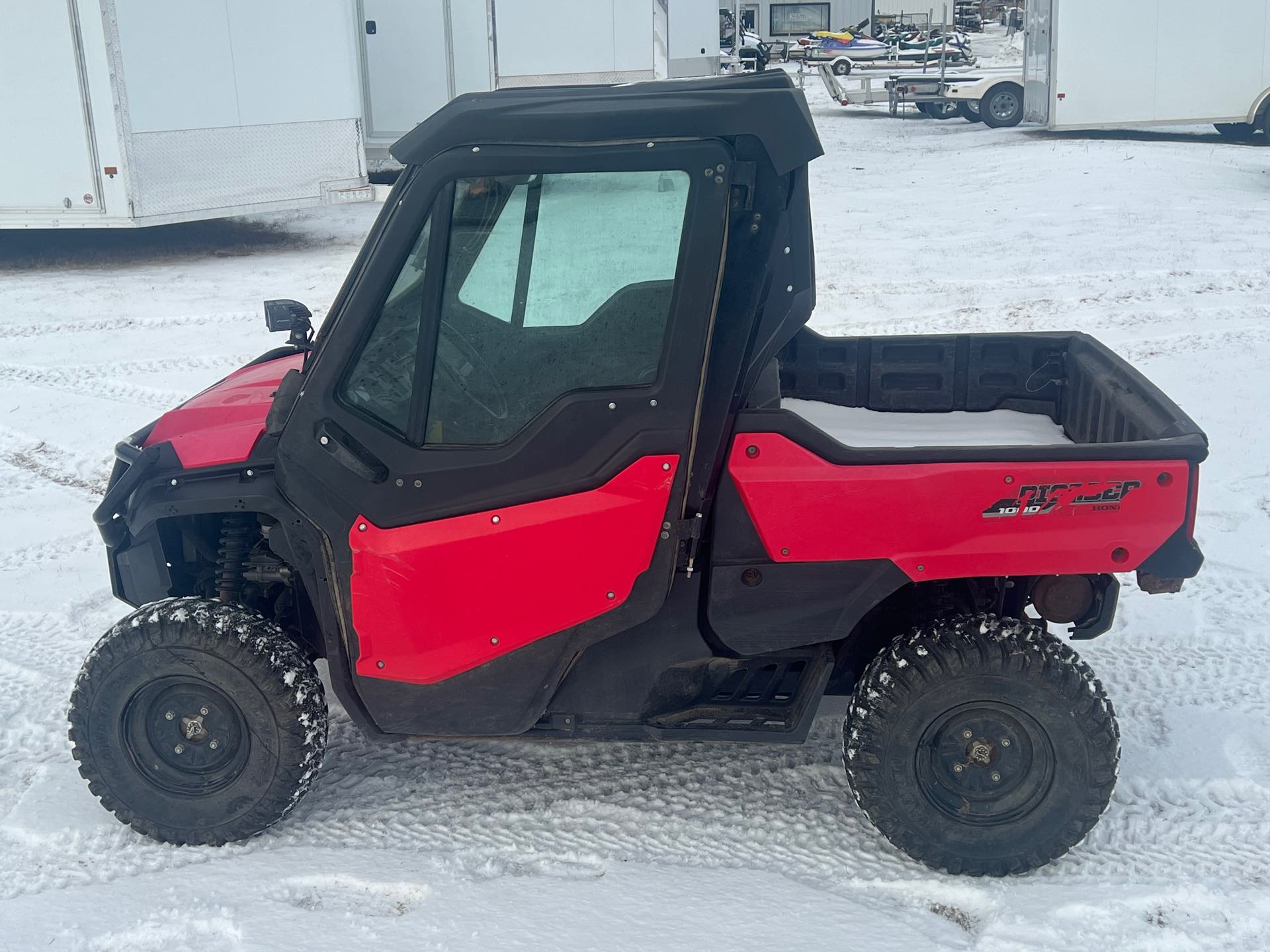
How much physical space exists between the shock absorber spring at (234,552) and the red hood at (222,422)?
0.85 feet

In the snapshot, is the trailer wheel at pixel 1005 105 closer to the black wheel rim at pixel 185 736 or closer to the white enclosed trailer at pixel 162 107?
the white enclosed trailer at pixel 162 107

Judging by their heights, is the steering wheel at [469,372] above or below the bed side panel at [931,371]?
above

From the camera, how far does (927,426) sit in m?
4.19

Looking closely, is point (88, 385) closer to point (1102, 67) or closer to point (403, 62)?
point (403, 62)

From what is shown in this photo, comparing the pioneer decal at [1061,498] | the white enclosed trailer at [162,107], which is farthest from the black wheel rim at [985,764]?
the white enclosed trailer at [162,107]

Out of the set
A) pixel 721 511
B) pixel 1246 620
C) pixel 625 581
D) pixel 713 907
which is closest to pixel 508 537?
pixel 625 581

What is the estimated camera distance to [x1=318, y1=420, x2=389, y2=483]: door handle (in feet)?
10.4

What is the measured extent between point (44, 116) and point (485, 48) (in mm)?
5252

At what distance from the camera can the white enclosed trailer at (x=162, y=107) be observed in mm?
10266

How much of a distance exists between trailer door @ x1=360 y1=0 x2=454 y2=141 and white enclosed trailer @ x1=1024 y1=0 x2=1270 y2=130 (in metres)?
8.24

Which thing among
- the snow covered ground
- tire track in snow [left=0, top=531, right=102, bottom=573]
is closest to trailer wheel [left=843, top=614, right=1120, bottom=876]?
the snow covered ground

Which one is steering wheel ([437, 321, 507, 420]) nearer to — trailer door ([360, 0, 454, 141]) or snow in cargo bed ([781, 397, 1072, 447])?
snow in cargo bed ([781, 397, 1072, 447])

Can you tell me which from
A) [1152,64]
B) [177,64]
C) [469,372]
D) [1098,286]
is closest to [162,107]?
→ [177,64]

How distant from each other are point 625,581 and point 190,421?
146cm
